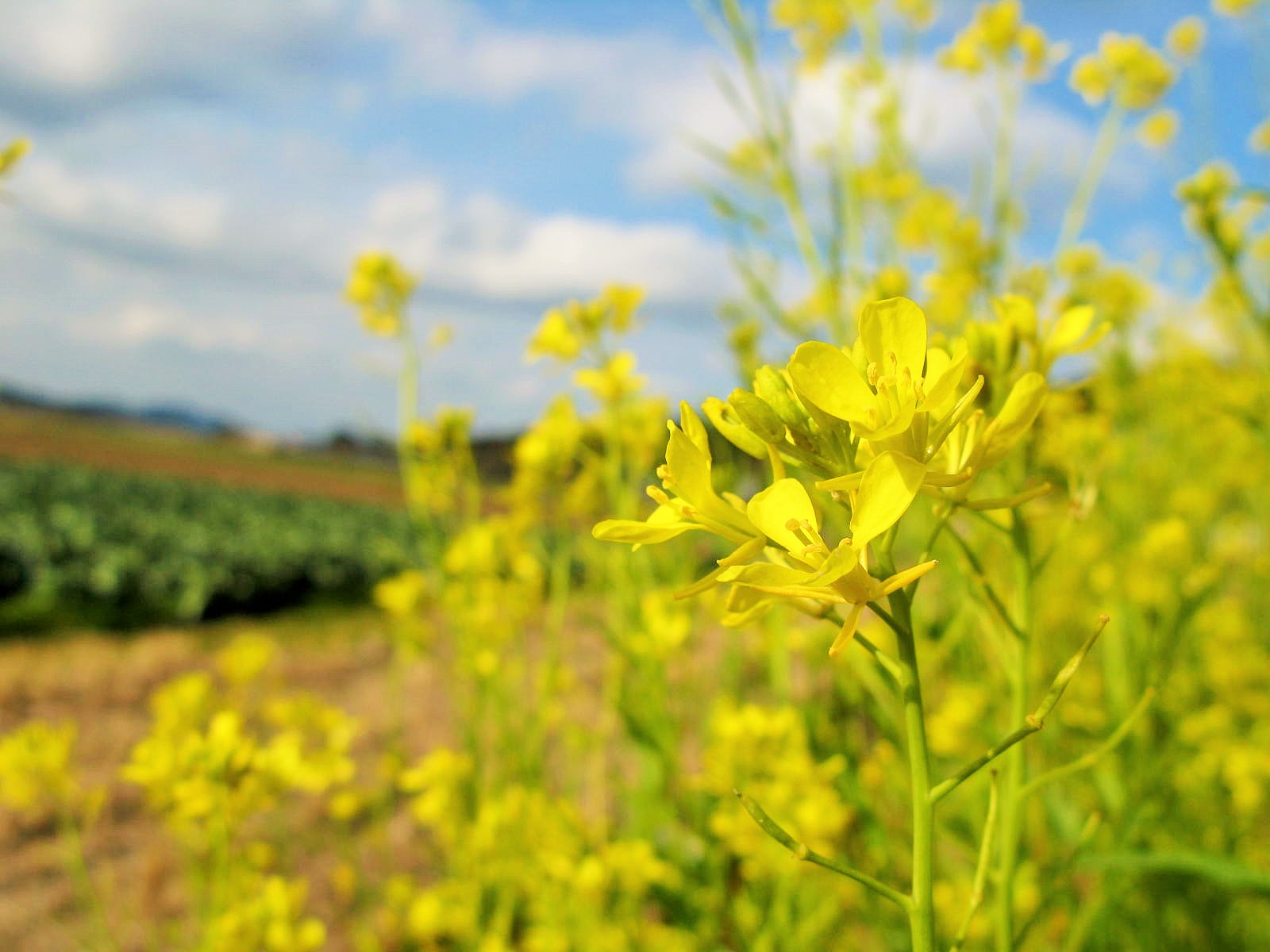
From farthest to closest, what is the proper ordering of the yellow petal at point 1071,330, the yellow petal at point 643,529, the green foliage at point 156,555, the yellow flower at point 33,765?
the green foliage at point 156,555, the yellow flower at point 33,765, the yellow petal at point 1071,330, the yellow petal at point 643,529

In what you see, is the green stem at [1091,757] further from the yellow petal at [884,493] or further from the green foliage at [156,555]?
the green foliage at [156,555]

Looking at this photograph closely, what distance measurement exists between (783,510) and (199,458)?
32.3 m

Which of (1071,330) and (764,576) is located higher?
(1071,330)

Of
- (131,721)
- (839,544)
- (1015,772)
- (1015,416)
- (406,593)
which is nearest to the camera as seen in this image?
(839,544)

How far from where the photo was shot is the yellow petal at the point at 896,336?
23.0 inches

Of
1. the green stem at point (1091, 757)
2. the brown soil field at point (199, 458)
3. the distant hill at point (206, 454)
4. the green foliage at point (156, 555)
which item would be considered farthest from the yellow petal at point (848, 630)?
the brown soil field at point (199, 458)

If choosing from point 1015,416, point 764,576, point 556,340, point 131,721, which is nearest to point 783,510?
point 764,576

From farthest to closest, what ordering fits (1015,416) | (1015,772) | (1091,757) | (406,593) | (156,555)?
1. (156,555)
2. (406,593)
3. (1015,772)
4. (1091,757)
5. (1015,416)

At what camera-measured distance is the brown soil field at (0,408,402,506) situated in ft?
75.2

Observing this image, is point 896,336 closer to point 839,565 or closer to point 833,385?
point 833,385

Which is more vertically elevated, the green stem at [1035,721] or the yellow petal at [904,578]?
the yellow petal at [904,578]

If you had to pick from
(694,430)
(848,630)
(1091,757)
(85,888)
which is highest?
(694,430)

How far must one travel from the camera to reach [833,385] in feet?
1.85

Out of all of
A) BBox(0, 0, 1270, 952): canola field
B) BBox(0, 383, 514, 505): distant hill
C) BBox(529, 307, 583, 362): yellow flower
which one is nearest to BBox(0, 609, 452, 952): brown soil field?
BBox(0, 0, 1270, 952): canola field
